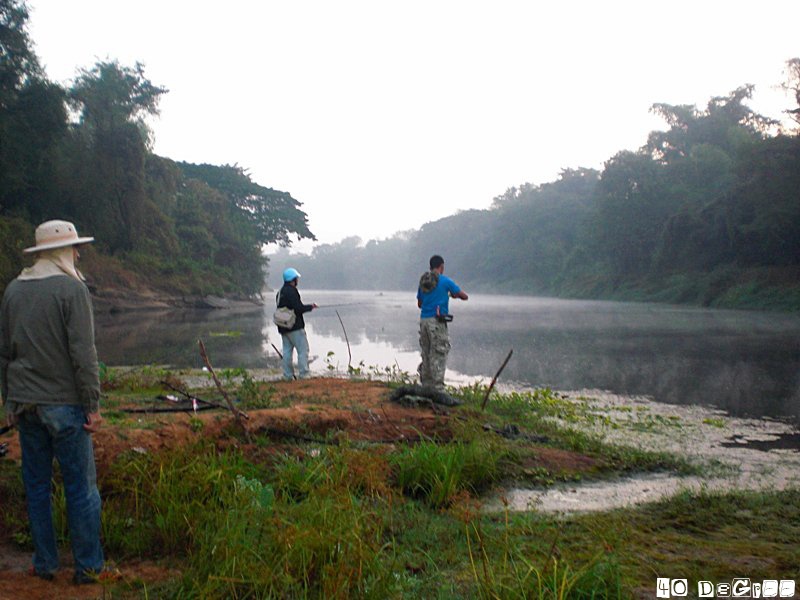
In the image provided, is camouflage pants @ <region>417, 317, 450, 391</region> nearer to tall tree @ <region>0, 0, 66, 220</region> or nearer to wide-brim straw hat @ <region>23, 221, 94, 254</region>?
wide-brim straw hat @ <region>23, 221, 94, 254</region>

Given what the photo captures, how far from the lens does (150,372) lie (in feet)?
37.6

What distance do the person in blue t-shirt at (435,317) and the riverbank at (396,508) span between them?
5.14ft

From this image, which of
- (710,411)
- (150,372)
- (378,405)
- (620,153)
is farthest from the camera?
(620,153)

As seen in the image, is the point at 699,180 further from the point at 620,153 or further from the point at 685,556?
the point at 685,556

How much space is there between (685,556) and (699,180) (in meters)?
55.1

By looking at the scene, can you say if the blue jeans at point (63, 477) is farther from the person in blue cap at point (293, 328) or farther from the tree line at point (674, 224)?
the tree line at point (674, 224)

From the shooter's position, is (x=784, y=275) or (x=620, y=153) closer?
(x=784, y=275)

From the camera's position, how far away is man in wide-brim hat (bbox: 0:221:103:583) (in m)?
3.40

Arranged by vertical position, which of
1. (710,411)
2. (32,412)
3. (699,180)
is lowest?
(710,411)

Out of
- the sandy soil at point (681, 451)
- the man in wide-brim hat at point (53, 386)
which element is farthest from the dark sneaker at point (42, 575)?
the sandy soil at point (681, 451)

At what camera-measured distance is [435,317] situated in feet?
29.9

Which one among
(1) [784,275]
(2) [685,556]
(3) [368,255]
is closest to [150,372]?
(2) [685,556]

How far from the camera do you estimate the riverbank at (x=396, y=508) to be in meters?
3.23

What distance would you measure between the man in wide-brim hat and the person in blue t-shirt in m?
5.95
